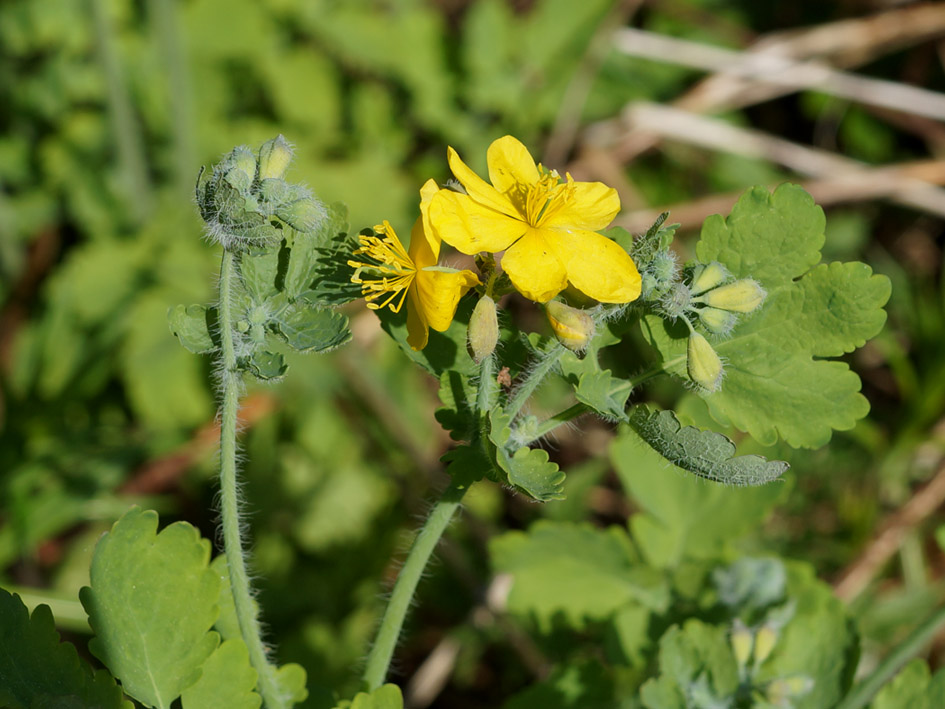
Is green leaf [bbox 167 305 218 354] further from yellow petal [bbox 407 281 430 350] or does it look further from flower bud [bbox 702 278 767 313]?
flower bud [bbox 702 278 767 313]

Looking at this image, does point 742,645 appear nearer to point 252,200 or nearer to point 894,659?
point 894,659

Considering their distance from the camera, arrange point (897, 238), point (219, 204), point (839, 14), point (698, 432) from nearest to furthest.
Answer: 1. point (698, 432)
2. point (219, 204)
3. point (897, 238)
4. point (839, 14)

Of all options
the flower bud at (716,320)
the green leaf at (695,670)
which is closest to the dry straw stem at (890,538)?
the green leaf at (695,670)

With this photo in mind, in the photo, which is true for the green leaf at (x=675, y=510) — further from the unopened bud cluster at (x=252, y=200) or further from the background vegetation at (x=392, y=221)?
the unopened bud cluster at (x=252, y=200)

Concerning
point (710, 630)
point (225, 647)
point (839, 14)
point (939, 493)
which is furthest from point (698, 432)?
point (839, 14)

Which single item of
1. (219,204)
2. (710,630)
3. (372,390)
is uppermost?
(219,204)

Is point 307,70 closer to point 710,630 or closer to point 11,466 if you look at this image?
point 11,466

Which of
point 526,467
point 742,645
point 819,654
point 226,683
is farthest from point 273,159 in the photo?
point 819,654
